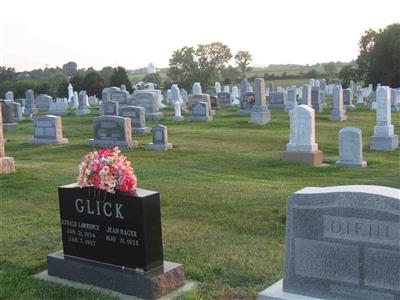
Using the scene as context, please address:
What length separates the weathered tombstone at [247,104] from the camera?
96.7 feet

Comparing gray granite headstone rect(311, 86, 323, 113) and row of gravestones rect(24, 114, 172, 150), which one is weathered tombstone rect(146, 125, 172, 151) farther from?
gray granite headstone rect(311, 86, 323, 113)

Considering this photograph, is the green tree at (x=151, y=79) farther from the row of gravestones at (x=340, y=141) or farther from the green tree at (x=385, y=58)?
the row of gravestones at (x=340, y=141)

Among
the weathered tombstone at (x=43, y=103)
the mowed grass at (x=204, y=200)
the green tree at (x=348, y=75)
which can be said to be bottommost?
the mowed grass at (x=204, y=200)

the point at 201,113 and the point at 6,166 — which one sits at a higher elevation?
the point at 201,113

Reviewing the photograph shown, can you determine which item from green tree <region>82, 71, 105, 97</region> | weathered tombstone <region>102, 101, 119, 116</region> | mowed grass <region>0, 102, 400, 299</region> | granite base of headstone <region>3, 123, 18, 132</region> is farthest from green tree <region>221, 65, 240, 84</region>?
mowed grass <region>0, 102, 400, 299</region>

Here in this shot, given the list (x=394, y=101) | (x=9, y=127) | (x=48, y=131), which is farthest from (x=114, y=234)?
(x=394, y=101)

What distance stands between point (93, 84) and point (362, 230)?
45.4 m

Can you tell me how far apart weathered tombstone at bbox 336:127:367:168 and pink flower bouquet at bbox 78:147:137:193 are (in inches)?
367

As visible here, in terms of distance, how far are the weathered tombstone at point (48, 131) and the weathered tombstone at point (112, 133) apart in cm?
135

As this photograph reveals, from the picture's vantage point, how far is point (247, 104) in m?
29.8

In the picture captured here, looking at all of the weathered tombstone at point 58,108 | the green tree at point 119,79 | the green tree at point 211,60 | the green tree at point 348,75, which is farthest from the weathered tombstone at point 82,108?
the green tree at point 211,60

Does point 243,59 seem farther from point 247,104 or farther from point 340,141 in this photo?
point 340,141

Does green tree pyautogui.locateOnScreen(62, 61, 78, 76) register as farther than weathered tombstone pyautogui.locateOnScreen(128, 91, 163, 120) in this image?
Yes

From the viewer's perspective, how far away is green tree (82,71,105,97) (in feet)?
158
